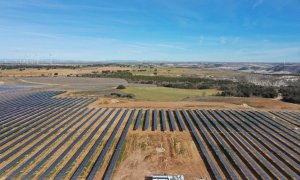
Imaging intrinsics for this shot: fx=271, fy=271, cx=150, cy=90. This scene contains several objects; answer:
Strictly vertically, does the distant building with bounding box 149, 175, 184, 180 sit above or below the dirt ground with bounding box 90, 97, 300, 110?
below

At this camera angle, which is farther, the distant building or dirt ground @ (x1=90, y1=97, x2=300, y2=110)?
dirt ground @ (x1=90, y1=97, x2=300, y2=110)

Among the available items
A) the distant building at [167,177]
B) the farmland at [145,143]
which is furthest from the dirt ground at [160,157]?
the distant building at [167,177]

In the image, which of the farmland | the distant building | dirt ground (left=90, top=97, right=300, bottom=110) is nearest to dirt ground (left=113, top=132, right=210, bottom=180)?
the farmland

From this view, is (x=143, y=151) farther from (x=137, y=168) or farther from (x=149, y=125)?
(x=149, y=125)

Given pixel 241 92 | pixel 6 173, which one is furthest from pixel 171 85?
pixel 6 173

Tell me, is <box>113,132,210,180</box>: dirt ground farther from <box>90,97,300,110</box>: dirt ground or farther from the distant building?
<box>90,97,300,110</box>: dirt ground

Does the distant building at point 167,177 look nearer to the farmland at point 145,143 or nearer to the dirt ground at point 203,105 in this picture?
the farmland at point 145,143

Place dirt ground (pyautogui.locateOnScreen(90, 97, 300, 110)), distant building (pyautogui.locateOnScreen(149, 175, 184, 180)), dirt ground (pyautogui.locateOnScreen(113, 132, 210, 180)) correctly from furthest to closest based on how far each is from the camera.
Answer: dirt ground (pyautogui.locateOnScreen(90, 97, 300, 110)) < dirt ground (pyautogui.locateOnScreen(113, 132, 210, 180)) < distant building (pyautogui.locateOnScreen(149, 175, 184, 180))
